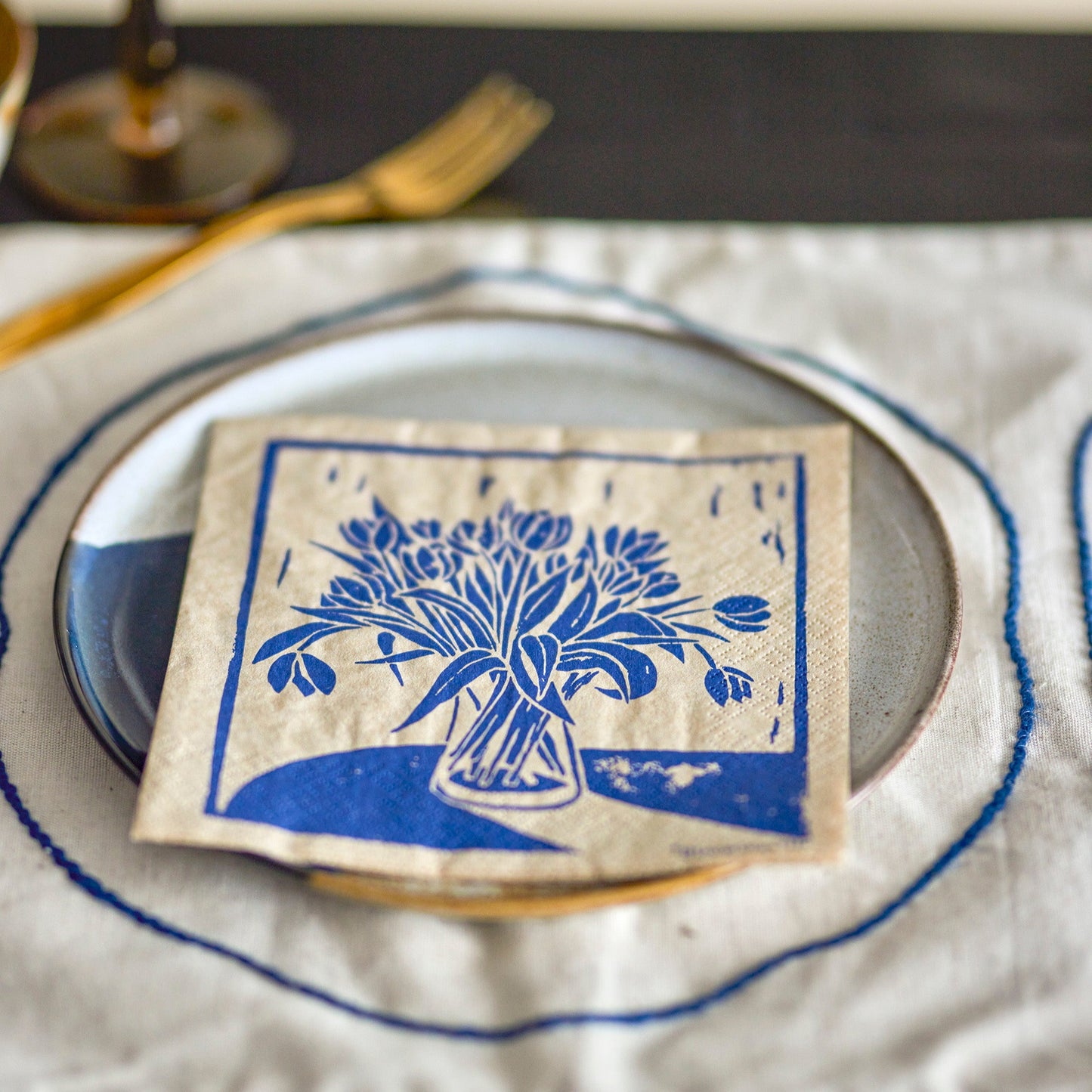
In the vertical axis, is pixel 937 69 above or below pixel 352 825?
above

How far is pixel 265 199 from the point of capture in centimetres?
66

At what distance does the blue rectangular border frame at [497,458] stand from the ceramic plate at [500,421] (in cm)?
2

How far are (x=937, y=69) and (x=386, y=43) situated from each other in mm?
311

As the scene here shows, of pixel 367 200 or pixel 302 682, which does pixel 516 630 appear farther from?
pixel 367 200

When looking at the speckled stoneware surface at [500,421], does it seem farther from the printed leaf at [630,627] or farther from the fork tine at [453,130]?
the fork tine at [453,130]

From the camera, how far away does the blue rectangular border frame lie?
40 centimetres

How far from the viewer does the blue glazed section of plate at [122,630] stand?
41 cm

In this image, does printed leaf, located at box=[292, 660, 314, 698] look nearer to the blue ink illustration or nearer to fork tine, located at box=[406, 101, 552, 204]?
the blue ink illustration

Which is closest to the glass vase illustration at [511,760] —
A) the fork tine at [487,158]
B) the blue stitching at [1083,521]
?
the blue stitching at [1083,521]

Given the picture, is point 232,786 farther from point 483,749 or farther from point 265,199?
point 265,199

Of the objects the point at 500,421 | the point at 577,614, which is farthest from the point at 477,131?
the point at 577,614

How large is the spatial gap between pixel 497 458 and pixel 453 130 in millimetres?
268

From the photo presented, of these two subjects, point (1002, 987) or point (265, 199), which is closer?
point (1002, 987)

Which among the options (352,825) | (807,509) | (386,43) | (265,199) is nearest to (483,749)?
(352,825)
